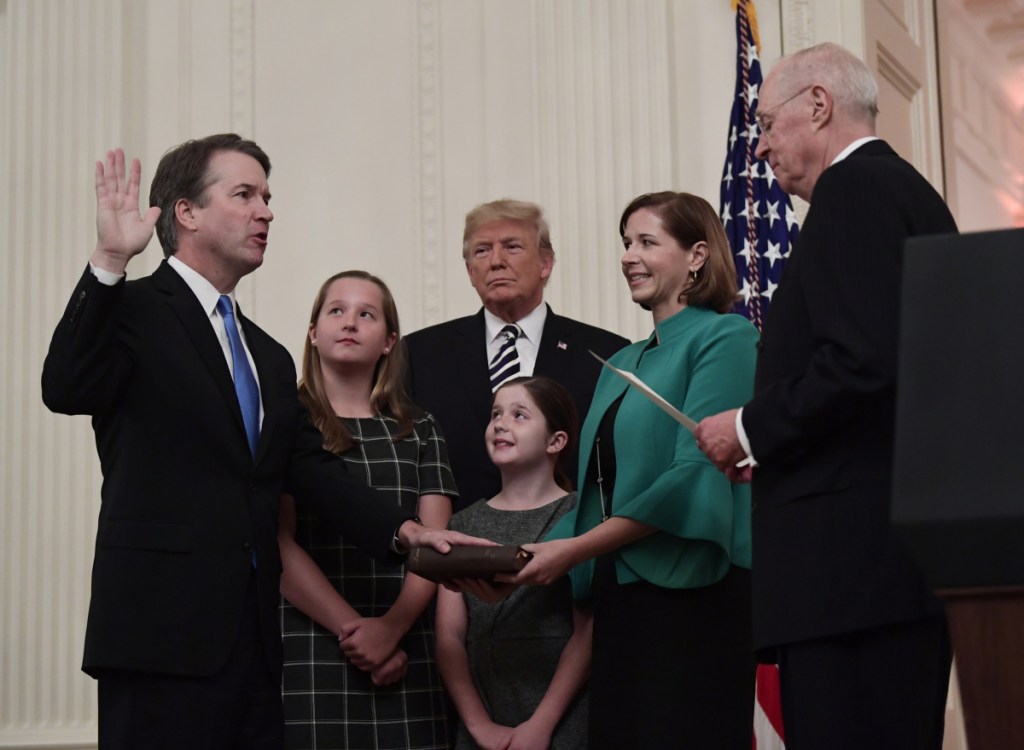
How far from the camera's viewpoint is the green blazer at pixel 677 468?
124 inches

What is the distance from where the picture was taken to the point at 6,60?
242 inches

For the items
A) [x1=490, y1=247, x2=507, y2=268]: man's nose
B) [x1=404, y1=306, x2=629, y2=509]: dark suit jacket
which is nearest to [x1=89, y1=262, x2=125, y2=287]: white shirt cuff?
[x1=404, y1=306, x2=629, y2=509]: dark suit jacket

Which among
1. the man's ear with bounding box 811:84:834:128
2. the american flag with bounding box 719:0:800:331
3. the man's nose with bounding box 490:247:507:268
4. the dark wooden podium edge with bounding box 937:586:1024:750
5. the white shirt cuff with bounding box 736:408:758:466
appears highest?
the american flag with bounding box 719:0:800:331

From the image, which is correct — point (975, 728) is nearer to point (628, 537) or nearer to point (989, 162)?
point (628, 537)

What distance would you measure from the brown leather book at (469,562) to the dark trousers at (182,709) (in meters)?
0.45

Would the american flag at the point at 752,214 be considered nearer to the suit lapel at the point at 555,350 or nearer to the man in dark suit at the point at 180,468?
the suit lapel at the point at 555,350

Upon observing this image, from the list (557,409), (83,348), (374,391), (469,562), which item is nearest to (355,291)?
(374,391)

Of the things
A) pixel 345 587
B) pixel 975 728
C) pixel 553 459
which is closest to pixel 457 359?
pixel 553 459

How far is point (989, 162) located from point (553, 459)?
7.95m

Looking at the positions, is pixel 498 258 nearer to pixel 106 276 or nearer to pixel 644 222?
pixel 644 222

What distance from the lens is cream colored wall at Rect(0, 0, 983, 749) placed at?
5902 millimetres

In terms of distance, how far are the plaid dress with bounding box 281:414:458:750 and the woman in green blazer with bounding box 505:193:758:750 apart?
430 millimetres

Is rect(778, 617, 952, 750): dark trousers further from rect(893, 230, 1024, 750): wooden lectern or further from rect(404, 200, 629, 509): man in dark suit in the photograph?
rect(404, 200, 629, 509): man in dark suit

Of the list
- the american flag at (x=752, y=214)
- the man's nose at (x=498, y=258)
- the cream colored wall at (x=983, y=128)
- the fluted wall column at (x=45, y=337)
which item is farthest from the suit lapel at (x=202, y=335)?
the cream colored wall at (x=983, y=128)
